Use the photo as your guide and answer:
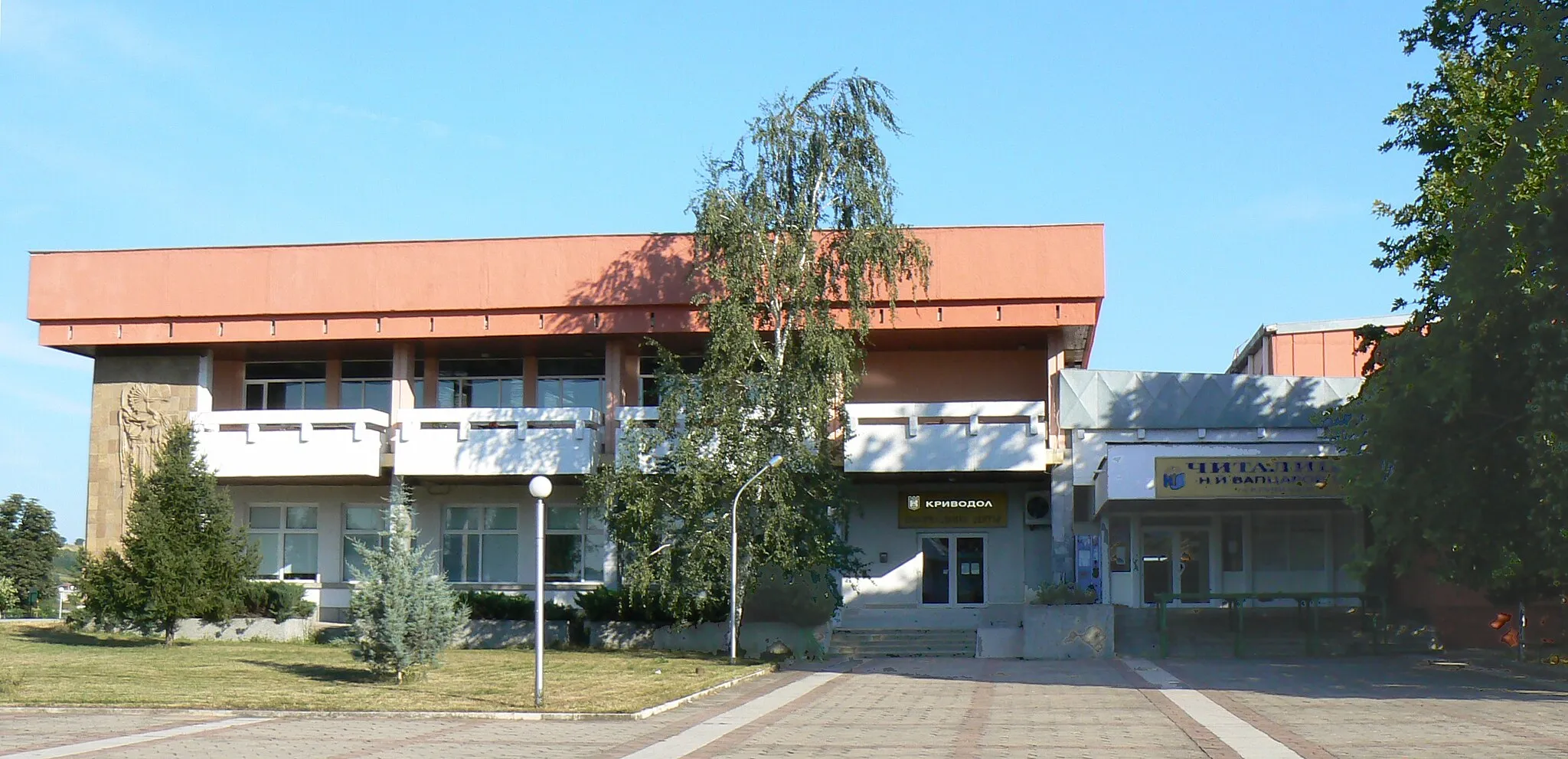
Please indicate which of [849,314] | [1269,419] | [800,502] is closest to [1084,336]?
[1269,419]

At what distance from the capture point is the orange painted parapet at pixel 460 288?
33.1m

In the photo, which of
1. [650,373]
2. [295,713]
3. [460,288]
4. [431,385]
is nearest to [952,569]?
[650,373]

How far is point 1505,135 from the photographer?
2203 cm

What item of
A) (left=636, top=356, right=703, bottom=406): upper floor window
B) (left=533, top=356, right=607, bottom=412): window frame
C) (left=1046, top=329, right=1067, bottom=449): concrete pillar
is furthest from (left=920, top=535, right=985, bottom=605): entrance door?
(left=533, top=356, right=607, bottom=412): window frame

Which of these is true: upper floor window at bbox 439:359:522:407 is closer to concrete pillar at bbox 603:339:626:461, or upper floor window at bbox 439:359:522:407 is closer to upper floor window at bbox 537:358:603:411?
upper floor window at bbox 537:358:603:411

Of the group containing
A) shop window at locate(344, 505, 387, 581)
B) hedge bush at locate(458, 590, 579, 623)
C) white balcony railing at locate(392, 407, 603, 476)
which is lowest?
hedge bush at locate(458, 590, 579, 623)

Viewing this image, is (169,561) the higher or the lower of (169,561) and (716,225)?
the lower

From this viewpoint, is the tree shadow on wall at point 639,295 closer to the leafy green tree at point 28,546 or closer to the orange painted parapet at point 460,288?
the orange painted parapet at point 460,288

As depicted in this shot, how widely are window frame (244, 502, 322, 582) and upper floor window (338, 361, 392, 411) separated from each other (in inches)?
113

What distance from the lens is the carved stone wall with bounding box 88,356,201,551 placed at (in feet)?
115

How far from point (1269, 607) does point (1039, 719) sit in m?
15.2

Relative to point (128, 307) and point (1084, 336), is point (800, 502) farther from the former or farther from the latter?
point (128, 307)

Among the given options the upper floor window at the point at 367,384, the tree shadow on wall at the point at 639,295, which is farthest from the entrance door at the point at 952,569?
the upper floor window at the point at 367,384

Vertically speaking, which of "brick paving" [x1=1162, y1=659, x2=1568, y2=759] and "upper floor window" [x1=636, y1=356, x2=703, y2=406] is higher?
"upper floor window" [x1=636, y1=356, x2=703, y2=406]
